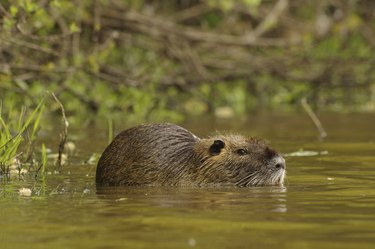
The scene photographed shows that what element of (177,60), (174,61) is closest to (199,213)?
(177,60)

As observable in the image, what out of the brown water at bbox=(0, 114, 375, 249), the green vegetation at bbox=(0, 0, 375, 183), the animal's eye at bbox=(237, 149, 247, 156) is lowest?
the brown water at bbox=(0, 114, 375, 249)

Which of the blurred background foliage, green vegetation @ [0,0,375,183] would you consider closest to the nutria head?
green vegetation @ [0,0,375,183]

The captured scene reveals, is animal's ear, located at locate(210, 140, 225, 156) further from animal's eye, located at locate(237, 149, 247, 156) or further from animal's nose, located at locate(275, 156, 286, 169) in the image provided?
animal's nose, located at locate(275, 156, 286, 169)

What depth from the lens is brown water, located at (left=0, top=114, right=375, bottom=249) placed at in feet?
13.1

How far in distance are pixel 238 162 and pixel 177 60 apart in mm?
6161

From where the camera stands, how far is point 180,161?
6.51m

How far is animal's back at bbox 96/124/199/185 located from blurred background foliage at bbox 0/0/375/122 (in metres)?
1.58

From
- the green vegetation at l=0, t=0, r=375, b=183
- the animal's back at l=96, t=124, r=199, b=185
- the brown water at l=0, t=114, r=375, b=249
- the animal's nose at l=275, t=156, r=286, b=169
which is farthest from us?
the green vegetation at l=0, t=0, r=375, b=183

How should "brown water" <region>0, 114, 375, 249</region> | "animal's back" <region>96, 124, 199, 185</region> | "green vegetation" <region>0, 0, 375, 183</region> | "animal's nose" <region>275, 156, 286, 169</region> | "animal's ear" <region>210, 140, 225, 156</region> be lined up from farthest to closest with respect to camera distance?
"green vegetation" <region>0, 0, 375, 183</region> → "animal's ear" <region>210, 140, 225, 156</region> → "animal's back" <region>96, 124, 199, 185</region> → "animal's nose" <region>275, 156, 286, 169</region> → "brown water" <region>0, 114, 375, 249</region>

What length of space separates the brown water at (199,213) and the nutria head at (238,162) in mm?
149

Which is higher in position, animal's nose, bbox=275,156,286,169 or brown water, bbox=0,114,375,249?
animal's nose, bbox=275,156,286,169

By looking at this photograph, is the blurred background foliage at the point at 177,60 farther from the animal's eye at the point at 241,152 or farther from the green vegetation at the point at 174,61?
the animal's eye at the point at 241,152

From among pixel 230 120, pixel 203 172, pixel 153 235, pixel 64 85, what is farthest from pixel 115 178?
pixel 230 120

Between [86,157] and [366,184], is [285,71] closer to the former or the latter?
[86,157]
